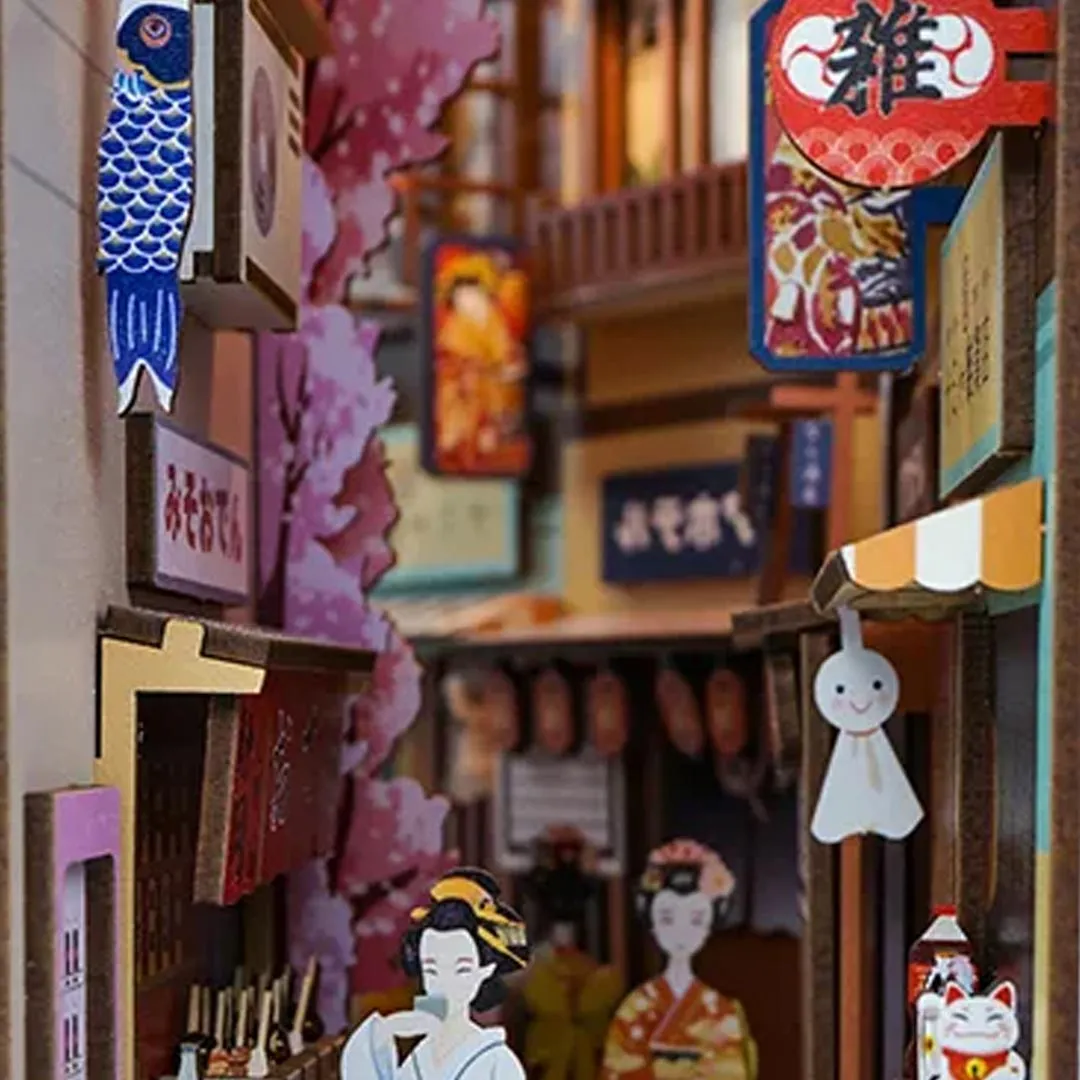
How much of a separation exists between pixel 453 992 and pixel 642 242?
666 centimetres

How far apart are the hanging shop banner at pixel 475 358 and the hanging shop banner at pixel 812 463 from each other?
3384 mm

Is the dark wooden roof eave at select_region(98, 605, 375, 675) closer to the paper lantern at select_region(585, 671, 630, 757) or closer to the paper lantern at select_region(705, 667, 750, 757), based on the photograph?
the paper lantern at select_region(705, 667, 750, 757)

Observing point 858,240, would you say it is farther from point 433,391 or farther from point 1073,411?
point 433,391

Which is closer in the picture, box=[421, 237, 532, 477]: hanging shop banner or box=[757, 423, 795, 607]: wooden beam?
box=[757, 423, 795, 607]: wooden beam

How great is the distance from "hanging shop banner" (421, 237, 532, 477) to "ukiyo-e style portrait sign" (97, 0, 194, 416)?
669 cm

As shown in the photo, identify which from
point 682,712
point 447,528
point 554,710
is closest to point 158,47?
point 682,712

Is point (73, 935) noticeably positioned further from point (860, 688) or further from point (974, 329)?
point (974, 329)

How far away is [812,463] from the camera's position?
9102 mm

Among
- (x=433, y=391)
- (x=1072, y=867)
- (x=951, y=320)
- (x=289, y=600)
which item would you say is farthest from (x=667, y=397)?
(x=1072, y=867)

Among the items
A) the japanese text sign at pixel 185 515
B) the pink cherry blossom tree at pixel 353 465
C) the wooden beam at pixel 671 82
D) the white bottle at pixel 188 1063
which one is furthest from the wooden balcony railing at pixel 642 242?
the white bottle at pixel 188 1063

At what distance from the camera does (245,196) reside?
583 centimetres

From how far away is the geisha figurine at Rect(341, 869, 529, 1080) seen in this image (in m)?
5.23

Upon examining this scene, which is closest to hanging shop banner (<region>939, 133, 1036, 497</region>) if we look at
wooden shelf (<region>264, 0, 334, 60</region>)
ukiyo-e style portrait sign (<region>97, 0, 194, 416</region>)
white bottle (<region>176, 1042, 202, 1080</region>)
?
ukiyo-e style portrait sign (<region>97, 0, 194, 416</region>)

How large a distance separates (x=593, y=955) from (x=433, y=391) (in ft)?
11.9
